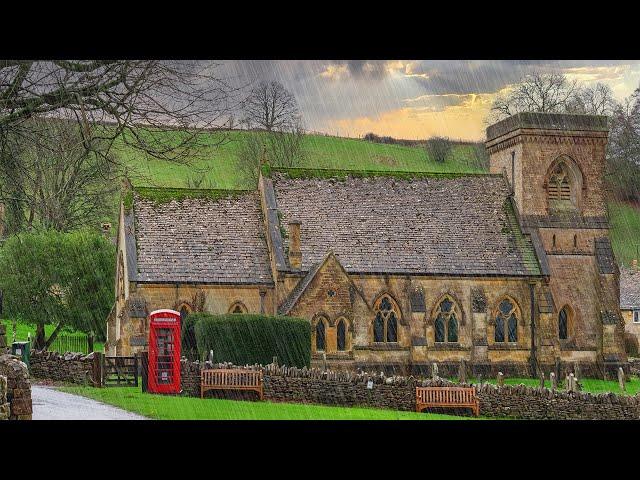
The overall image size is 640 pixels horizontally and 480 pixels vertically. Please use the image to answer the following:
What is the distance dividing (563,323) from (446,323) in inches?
240

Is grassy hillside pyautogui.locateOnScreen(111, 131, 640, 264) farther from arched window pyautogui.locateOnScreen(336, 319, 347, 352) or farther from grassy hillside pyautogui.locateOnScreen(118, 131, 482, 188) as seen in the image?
arched window pyautogui.locateOnScreen(336, 319, 347, 352)

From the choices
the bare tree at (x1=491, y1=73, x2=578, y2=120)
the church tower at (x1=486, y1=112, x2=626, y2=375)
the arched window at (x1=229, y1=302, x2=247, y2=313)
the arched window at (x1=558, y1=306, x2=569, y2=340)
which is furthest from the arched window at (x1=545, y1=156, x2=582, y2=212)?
the bare tree at (x1=491, y1=73, x2=578, y2=120)


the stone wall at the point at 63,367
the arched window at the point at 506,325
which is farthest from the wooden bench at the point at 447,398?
the arched window at the point at 506,325

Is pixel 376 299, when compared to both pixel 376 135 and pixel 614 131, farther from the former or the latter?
pixel 376 135

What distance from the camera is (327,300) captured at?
4147cm

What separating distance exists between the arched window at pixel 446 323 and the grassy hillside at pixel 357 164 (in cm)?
2904

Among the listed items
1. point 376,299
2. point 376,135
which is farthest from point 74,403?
point 376,135

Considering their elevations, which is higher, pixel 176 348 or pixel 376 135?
pixel 376 135

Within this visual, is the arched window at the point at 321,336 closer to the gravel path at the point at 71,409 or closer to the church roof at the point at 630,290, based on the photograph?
the gravel path at the point at 71,409

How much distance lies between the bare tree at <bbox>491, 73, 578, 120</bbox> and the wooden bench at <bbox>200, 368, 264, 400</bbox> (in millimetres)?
39390

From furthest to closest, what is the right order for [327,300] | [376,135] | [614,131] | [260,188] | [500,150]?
[376,135] < [614,131] < [500,150] < [260,188] < [327,300]

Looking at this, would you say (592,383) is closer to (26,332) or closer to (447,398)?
(447,398)

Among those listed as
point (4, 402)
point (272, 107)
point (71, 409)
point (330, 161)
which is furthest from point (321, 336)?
point (330, 161)

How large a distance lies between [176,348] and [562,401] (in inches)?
441
